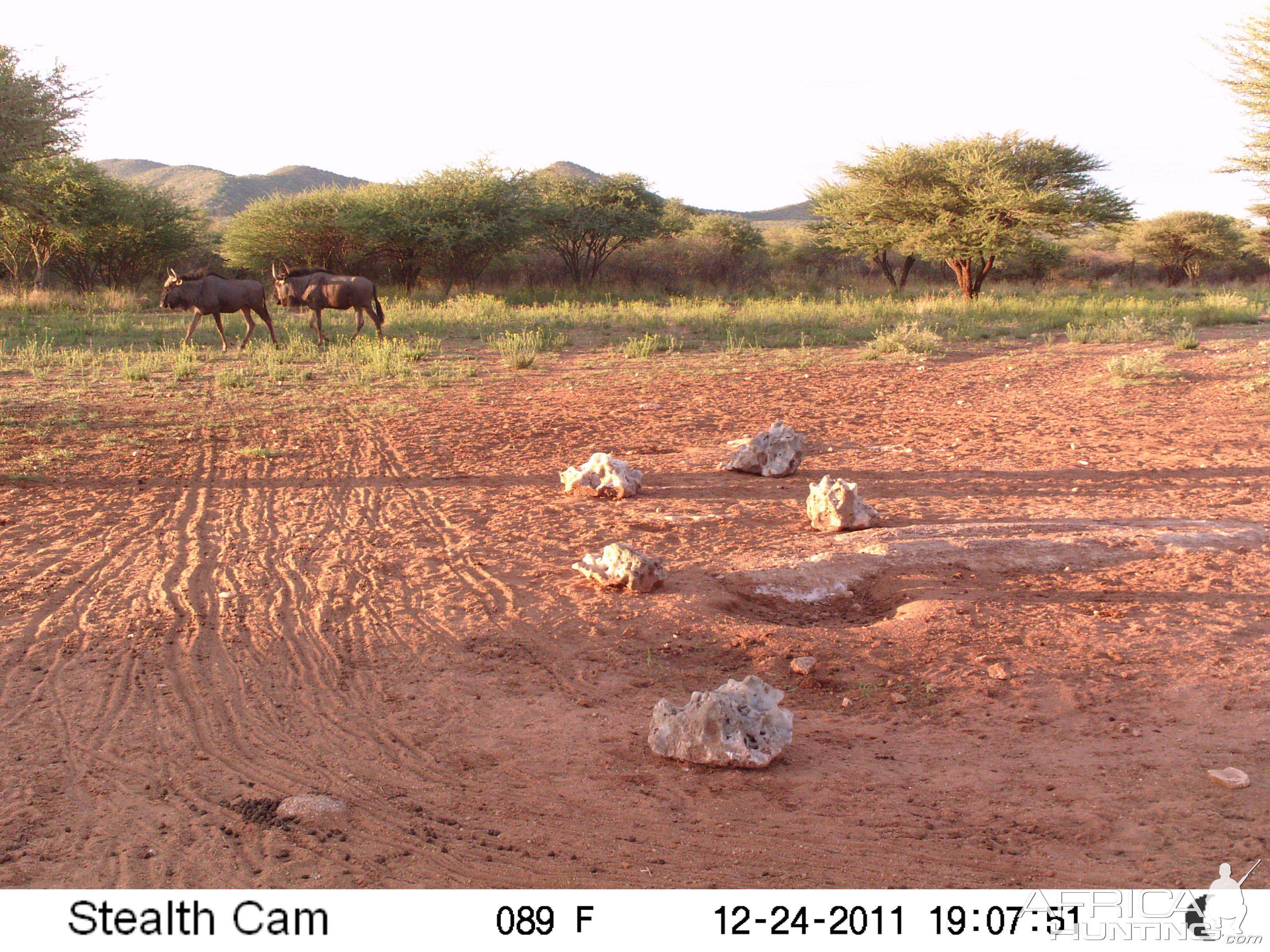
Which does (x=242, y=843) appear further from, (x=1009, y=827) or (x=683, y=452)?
(x=683, y=452)

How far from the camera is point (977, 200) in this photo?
21.7m

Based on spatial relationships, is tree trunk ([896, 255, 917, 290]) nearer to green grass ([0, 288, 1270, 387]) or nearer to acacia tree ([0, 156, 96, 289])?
green grass ([0, 288, 1270, 387])

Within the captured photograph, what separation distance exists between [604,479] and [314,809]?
3.81 metres

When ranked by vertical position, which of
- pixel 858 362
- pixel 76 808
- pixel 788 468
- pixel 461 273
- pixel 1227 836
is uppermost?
pixel 461 273

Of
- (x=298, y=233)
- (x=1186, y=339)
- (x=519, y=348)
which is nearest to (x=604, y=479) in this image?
(x=519, y=348)

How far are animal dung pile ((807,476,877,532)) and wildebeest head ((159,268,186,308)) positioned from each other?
12.3 meters

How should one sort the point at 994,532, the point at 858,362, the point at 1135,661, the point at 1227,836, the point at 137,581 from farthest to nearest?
the point at 858,362 < the point at 994,532 < the point at 137,581 < the point at 1135,661 < the point at 1227,836

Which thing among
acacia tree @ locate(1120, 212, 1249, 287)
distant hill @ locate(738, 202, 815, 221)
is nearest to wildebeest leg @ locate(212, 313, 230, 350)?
acacia tree @ locate(1120, 212, 1249, 287)

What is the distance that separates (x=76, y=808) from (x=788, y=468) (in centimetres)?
527

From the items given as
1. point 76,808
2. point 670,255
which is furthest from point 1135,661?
point 670,255

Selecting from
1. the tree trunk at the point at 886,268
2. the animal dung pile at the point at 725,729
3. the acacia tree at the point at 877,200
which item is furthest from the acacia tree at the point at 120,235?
the animal dung pile at the point at 725,729

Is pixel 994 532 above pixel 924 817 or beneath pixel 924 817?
above

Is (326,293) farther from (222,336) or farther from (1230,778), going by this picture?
(1230,778)

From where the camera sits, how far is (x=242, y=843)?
8.48 ft
